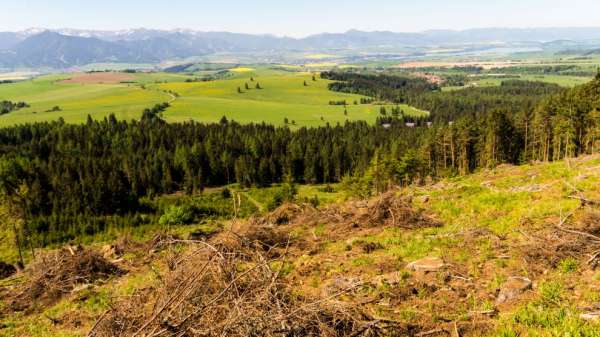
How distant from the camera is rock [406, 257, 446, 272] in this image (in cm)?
1321

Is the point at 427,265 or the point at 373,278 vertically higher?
the point at 427,265

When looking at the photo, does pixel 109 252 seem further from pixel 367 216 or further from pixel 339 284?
pixel 339 284

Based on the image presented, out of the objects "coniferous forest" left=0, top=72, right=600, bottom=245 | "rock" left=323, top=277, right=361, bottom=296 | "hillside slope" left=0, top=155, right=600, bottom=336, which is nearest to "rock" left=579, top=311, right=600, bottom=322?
"hillside slope" left=0, top=155, right=600, bottom=336

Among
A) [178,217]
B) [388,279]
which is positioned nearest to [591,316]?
[388,279]

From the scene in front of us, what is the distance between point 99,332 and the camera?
8500 millimetres

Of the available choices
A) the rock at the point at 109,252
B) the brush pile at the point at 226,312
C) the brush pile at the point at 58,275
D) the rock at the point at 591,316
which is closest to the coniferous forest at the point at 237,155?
the rock at the point at 109,252

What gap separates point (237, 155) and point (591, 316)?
122855 mm

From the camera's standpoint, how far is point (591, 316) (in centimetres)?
845

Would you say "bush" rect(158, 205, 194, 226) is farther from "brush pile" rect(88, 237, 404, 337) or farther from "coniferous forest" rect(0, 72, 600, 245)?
"brush pile" rect(88, 237, 404, 337)

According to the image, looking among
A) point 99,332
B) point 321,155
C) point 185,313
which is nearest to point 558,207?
point 185,313

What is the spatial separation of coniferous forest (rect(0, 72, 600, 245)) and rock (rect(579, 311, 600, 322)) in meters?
52.4

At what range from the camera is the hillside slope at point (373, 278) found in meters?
8.49

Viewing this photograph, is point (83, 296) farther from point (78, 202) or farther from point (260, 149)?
point (260, 149)

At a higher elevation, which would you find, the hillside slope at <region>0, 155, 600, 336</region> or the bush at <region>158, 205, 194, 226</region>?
the hillside slope at <region>0, 155, 600, 336</region>
